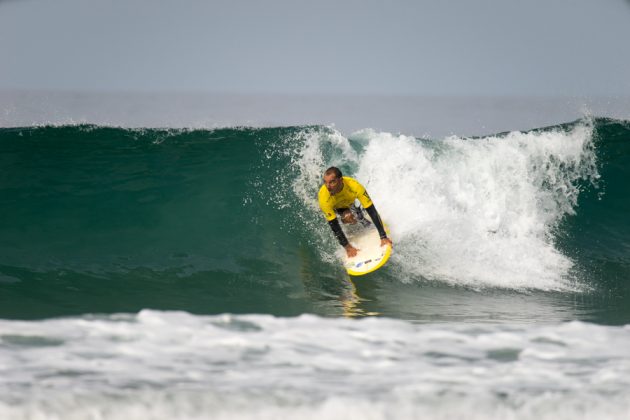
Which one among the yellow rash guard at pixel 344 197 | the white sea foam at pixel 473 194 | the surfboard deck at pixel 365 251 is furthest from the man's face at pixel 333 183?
the white sea foam at pixel 473 194

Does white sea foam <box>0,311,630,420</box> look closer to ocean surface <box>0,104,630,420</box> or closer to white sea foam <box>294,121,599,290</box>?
ocean surface <box>0,104,630,420</box>

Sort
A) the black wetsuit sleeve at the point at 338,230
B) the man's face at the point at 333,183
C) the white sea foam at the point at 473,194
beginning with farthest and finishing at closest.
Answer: the white sea foam at the point at 473,194, the black wetsuit sleeve at the point at 338,230, the man's face at the point at 333,183

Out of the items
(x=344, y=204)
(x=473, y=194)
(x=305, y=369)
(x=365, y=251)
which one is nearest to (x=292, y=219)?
(x=344, y=204)

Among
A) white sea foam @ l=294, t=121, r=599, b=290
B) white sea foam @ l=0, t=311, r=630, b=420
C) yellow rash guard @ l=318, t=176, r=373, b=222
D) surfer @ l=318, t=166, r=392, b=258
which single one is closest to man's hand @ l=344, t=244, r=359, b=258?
surfer @ l=318, t=166, r=392, b=258

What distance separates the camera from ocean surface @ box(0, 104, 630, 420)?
3629 mm

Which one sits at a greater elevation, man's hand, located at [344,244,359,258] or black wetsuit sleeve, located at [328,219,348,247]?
black wetsuit sleeve, located at [328,219,348,247]

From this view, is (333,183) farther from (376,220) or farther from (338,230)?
(376,220)

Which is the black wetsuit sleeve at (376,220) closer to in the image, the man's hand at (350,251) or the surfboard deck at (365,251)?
the surfboard deck at (365,251)

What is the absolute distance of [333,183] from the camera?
598 centimetres

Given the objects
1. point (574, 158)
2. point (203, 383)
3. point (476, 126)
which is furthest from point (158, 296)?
point (476, 126)

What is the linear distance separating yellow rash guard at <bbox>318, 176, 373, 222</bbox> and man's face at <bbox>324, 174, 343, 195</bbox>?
109 millimetres

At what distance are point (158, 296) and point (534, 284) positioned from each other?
3.67m

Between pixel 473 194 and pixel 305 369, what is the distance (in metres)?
4.89

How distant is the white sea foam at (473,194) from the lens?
697cm
